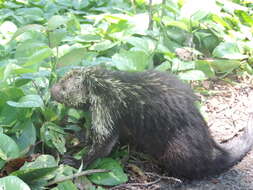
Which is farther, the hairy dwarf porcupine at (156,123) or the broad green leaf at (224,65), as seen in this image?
the broad green leaf at (224,65)

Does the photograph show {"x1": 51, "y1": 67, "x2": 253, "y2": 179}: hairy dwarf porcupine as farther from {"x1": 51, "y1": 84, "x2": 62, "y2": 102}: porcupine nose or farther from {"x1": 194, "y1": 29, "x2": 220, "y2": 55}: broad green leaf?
{"x1": 194, "y1": 29, "x2": 220, "y2": 55}: broad green leaf

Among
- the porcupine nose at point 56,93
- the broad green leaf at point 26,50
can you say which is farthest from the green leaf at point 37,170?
the broad green leaf at point 26,50

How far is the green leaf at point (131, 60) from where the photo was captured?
4.61 meters

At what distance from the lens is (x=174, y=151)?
12.6 ft

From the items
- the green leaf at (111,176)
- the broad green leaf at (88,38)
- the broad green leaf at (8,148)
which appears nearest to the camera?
the broad green leaf at (8,148)

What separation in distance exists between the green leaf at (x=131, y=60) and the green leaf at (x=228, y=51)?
1302mm

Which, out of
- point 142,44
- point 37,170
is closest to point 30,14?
point 142,44

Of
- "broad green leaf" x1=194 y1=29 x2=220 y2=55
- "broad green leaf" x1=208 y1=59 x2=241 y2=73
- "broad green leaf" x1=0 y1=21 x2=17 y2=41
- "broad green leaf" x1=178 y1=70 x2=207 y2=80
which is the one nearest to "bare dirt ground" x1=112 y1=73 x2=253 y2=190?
"broad green leaf" x1=208 y1=59 x2=241 y2=73

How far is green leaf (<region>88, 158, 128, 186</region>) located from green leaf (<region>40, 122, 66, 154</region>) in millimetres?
356

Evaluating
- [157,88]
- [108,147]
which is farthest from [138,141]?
[157,88]

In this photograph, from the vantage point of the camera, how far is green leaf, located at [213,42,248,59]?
5.52 meters

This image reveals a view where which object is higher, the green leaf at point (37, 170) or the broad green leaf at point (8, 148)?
the broad green leaf at point (8, 148)

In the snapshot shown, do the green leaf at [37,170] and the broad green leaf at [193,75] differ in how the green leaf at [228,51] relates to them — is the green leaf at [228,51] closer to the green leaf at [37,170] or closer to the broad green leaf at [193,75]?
the broad green leaf at [193,75]

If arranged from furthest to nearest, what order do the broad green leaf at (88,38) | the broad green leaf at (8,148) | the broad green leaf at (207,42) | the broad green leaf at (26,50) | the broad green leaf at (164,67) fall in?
1. the broad green leaf at (207,42)
2. the broad green leaf at (88,38)
3. the broad green leaf at (164,67)
4. the broad green leaf at (26,50)
5. the broad green leaf at (8,148)
